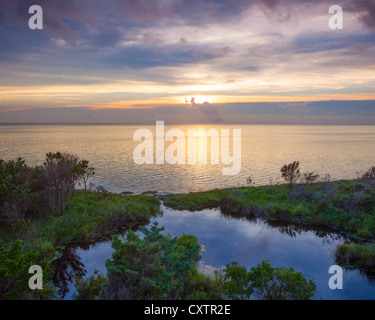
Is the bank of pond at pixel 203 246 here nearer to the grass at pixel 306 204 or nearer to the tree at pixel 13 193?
the grass at pixel 306 204

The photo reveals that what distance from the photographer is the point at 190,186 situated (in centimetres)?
5016

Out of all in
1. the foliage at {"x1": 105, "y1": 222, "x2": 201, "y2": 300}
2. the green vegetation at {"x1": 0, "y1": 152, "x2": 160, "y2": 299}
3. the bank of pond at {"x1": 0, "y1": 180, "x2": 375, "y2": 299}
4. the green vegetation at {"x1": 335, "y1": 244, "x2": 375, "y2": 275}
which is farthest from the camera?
the green vegetation at {"x1": 0, "y1": 152, "x2": 160, "y2": 299}

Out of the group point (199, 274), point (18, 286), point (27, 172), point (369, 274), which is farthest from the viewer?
point (27, 172)

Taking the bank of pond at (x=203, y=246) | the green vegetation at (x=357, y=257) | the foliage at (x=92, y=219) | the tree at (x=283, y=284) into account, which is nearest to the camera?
the tree at (x=283, y=284)

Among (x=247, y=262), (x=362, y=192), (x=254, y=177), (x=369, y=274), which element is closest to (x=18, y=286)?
(x=247, y=262)

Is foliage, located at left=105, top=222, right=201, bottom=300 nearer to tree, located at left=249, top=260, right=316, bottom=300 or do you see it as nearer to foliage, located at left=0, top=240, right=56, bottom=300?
foliage, located at left=0, top=240, right=56, bottom=300

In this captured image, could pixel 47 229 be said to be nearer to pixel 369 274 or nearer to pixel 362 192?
pixel 369 274

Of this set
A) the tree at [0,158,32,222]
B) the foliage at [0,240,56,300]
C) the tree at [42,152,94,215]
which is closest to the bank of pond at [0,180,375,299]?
the foliage at [0,240,56,300]

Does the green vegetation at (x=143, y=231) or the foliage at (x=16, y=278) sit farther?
the green vegetation at (x=143, y=231)

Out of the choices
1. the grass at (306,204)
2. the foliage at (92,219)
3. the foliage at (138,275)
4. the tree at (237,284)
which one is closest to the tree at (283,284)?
the tree at (237,284)

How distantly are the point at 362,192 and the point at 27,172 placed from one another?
32025 millimetres

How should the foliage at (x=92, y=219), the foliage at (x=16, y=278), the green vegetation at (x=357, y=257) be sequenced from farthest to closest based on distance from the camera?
the foliage at (x=92, y=219) → the green vegetation at (x=357, y=257) → the foliage at (x=16, y=278)

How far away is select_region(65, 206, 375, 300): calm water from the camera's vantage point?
15859 mm

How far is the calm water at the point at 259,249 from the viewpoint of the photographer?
15859mm
